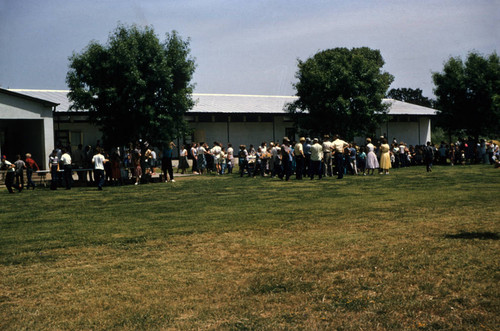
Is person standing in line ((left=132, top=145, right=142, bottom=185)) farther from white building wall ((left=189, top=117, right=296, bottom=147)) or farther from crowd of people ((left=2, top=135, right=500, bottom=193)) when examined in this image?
white building wall ((left=189, top=117, right=296, bottom=147))

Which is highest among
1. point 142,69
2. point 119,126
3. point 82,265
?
point 142,69

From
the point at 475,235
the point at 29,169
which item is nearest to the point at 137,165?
the point at 29,169

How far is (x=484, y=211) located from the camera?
10195 millimetres

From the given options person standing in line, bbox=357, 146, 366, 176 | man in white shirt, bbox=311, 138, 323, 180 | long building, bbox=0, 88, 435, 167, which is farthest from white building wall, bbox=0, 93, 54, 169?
person standing in line, bbox=357, 146, 366, 176

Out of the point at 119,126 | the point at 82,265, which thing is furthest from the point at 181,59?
the point at 82,265

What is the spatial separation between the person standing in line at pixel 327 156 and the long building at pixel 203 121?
1408cm

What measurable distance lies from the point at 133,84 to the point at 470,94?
24.0 meters

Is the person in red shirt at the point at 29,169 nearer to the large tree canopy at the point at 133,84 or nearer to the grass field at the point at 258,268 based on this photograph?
the large tree canopy at the point at 133,84

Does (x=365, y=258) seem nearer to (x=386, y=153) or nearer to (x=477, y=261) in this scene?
(x=477, y=261)

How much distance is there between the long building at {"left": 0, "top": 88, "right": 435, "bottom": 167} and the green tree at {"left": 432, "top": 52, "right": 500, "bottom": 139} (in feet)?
13.5

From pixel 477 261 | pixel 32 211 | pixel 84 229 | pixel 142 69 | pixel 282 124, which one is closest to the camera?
pixel 477 261

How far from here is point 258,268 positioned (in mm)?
6168

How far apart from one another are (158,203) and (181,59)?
15.3 meters

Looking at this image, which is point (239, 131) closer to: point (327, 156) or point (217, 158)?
point (217, 158)
